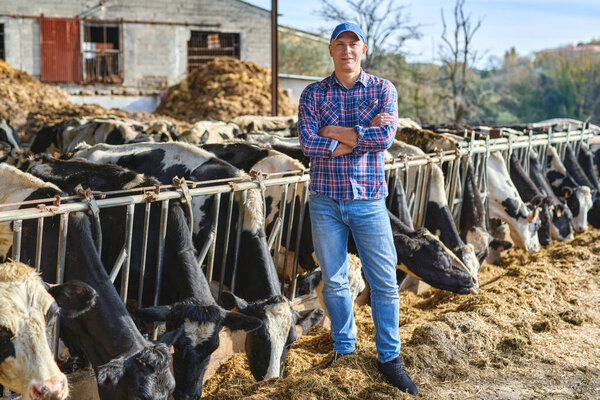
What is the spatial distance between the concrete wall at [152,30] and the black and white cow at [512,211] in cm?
1925

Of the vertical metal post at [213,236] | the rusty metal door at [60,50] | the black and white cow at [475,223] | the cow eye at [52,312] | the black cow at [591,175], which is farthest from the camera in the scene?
the rusty metal door at [60,50]

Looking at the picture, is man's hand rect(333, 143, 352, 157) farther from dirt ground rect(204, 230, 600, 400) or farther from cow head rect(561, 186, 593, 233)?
cow head rect(561, 186, 593, 233)

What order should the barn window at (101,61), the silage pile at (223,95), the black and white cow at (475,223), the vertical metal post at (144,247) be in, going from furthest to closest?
the barn window at (101,61) → the silage pile at (223,95) → the black and white cow at (475,223) → the vertical metal post at (144,247)

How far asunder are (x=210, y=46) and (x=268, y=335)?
2468 centimetres

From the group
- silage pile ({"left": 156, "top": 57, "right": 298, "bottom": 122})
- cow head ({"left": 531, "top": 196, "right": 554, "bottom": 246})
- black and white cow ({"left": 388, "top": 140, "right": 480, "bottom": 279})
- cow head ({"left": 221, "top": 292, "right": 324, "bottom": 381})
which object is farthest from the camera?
silage pile ({"left": 156, "top": 57, "right": 298, "bottom": 122})

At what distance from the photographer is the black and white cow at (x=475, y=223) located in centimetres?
775

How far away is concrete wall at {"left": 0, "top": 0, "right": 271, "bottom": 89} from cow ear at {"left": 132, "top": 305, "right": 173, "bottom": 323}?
75.5 feet

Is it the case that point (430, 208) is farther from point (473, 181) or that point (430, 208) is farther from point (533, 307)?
point (533, 307)

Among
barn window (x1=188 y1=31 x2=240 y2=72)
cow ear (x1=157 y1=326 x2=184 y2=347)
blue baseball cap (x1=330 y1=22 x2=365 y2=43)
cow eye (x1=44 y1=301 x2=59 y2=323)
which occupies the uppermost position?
barn window (x1=188 y1=31 x2=240 y2=72)

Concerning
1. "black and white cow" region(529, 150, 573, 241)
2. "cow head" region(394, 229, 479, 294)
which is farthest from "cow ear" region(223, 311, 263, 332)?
"black and white cow" region(529, 150, 573, 241)

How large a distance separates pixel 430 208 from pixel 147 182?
353 cm

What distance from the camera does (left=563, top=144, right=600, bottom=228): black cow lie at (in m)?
10.9

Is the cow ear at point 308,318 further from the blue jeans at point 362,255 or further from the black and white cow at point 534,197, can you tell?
the black and white cow at point 534,197

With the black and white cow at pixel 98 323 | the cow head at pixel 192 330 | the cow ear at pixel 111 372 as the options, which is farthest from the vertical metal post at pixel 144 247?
the cow ear at pixel 111 372
